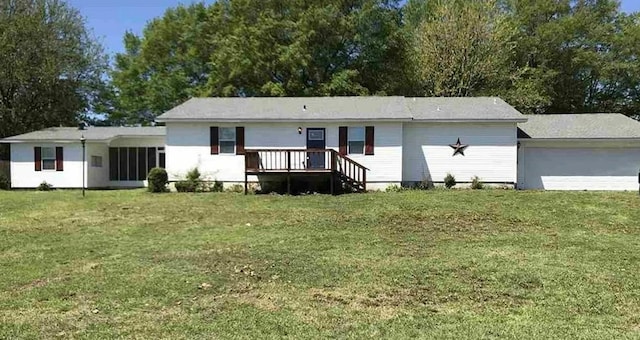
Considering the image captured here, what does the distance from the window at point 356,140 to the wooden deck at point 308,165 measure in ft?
1.82

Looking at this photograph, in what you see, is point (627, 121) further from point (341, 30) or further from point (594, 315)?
point (594, 315)

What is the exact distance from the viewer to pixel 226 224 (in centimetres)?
1383

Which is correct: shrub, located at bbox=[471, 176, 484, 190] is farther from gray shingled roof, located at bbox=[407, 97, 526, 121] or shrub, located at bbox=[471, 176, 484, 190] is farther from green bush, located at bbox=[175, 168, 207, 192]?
green bush, located at bbox=[175, 168, 207, 192]

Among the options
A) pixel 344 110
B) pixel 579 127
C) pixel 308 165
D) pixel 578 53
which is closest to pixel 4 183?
pixel 308 165

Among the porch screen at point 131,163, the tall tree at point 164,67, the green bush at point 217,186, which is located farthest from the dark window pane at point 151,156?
the tall tree at point 164,67

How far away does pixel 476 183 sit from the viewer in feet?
68.8

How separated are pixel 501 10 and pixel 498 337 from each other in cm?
3245

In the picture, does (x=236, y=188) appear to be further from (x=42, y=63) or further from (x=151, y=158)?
(x=42, y=63)

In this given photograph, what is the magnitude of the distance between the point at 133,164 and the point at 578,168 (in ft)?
63.0

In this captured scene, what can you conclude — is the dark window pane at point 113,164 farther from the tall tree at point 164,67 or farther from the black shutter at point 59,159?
the tall tree at point 164,67

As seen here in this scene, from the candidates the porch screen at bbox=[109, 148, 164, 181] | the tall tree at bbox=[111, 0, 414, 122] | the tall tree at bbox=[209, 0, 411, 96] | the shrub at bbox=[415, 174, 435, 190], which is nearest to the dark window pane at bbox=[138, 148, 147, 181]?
the porch screen at bbox=[109, 148, 164, 181]

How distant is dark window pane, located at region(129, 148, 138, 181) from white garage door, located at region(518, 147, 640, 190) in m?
16.8

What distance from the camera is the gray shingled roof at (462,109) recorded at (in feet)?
69.1

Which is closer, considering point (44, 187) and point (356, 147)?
point (356, 147)
